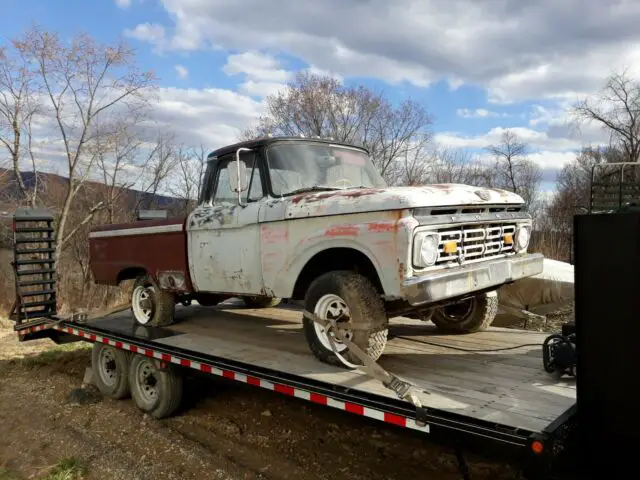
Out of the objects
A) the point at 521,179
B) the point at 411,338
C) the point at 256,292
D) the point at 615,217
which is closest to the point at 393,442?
the point at 411,338

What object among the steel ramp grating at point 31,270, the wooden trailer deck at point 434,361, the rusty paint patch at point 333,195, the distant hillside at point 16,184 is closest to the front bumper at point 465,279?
the wooden trailer deck at point 434,361

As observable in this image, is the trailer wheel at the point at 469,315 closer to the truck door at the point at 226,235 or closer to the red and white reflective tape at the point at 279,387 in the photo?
the truck door at the point at 226,235

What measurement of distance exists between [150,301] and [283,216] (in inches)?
103

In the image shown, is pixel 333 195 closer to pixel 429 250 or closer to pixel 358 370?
pixel 429 250

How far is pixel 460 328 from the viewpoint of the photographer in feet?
17.2

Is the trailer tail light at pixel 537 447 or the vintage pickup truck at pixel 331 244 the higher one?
the vintage pickup truck at pixel 331 244

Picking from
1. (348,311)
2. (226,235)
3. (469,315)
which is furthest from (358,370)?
(226,235)

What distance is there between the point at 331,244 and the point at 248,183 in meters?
1.29

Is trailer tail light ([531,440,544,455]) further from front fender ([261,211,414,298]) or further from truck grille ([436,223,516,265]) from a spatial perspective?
truck grille ([436,223,516,265])

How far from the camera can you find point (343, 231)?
3.86 metres

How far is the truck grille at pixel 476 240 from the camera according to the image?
3789 millimetres

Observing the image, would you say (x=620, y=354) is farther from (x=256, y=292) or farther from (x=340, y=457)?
(x=256, y=292)

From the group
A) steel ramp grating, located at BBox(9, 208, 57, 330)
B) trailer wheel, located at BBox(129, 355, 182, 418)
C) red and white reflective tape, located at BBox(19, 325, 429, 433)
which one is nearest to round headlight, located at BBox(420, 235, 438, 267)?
red and white reflective tape, located at BBox(19, 325, 429, 433)

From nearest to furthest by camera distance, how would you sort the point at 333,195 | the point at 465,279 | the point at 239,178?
the point at 465,279 < the point at 333,195 < the point at 239,178
